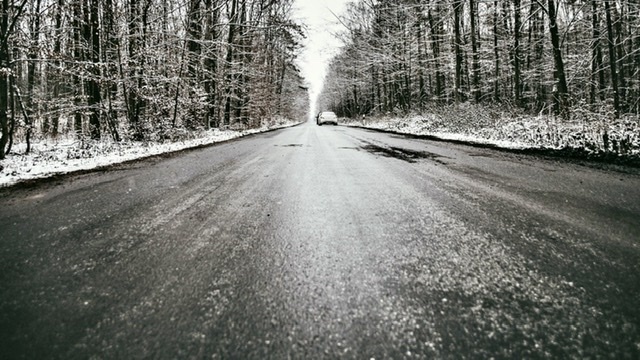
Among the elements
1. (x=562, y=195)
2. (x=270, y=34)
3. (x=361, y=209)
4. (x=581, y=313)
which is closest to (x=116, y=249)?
(x=361, y=209)

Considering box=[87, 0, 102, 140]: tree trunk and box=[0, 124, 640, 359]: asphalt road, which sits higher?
box=[87, 0, 102, 140]: tree trunk

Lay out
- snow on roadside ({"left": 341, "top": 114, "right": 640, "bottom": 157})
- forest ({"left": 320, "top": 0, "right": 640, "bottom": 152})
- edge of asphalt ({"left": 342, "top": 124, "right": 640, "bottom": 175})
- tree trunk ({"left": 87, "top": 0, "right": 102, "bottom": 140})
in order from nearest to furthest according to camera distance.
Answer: edge of asphalt ({"left": 342, "top": 124, "right": 640, "bottom": 175}) < snow on roadside ({"left": 341, "top": 114, "right": 640, "bottom": 157}) < tree trunk ({"left": 87, "top": 0, "right": 102, "bottom": 140}) < forest ({"left": 320, "top": 0, "right": 640, "bottom": 152})

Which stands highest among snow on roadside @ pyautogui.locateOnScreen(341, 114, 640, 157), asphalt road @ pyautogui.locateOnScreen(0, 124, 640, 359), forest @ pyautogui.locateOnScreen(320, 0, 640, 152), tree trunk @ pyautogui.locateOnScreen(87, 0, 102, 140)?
forest @ pyautogui.locateOnScreen(320, 0, 640, 152)

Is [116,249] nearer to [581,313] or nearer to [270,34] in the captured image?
[581,313]

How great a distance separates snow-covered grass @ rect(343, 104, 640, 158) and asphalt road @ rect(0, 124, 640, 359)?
3328 mm

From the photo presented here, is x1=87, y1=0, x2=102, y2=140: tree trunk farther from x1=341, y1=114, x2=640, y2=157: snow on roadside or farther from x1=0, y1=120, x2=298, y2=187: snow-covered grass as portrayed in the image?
x1=341, y1=114, x2=640, y2=157: snow on roadside

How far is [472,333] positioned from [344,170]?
13.2 feet

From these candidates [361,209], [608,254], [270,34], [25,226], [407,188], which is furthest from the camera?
[270,34]

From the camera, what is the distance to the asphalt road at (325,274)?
4.02ft

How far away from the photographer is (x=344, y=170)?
5.20 metres

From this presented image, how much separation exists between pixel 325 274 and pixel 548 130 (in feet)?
30.0

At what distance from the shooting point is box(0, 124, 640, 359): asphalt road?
123cm

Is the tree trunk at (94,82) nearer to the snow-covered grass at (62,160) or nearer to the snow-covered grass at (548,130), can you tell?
the snow-covered grass at (62,160)

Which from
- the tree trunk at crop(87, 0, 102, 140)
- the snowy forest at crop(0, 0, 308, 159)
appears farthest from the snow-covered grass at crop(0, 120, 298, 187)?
the tree trunk at crop(87, 0, 102, 140)
